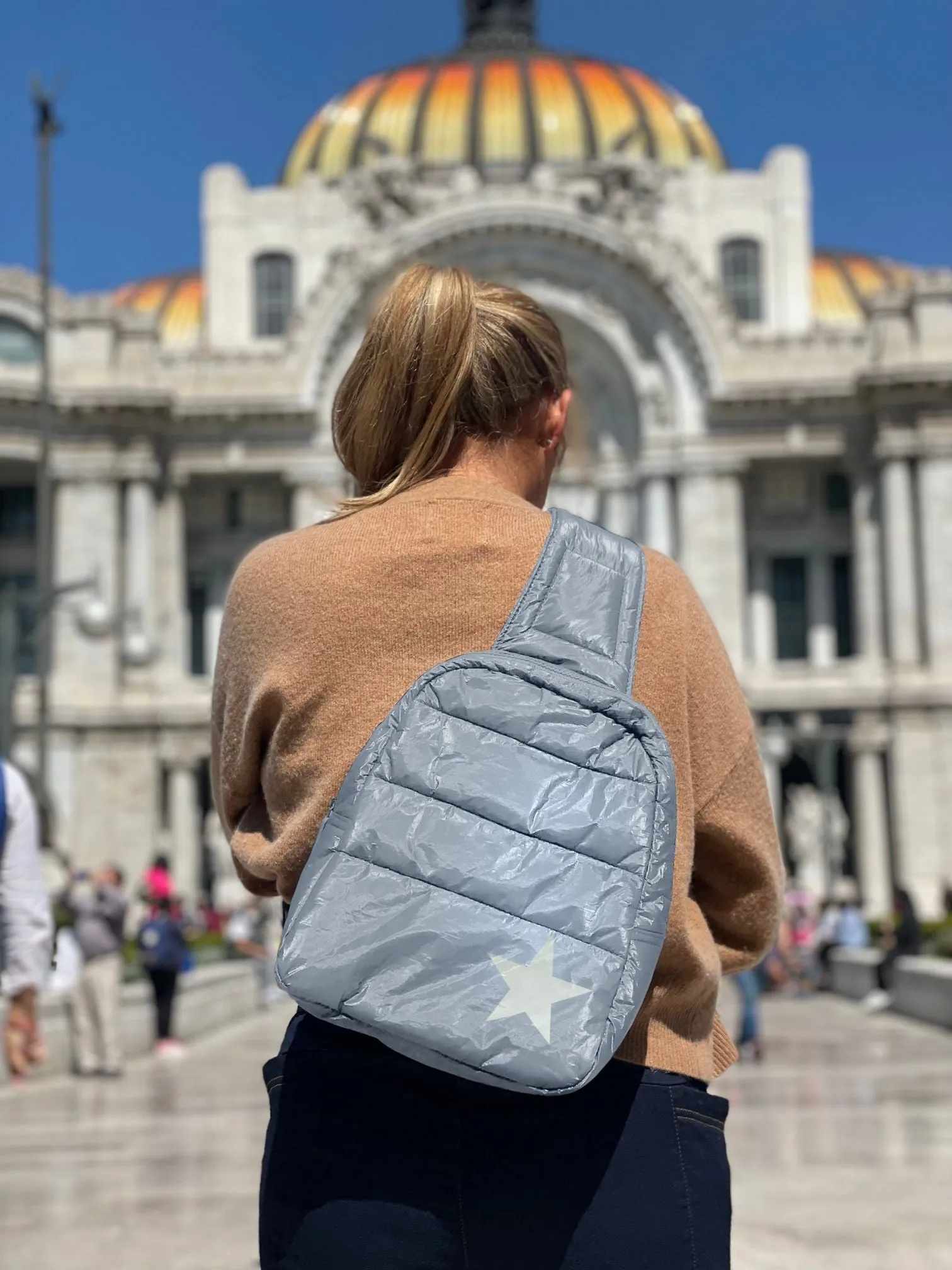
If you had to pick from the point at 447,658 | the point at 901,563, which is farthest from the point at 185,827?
the point at 447,658

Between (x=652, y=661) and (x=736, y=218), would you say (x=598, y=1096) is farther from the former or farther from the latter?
(x=736, y=218)

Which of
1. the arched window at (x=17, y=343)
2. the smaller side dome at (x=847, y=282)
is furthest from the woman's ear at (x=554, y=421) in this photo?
the smaller side dome at (x=847, y=282)

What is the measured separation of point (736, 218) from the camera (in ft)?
178

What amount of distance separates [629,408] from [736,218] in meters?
8.59

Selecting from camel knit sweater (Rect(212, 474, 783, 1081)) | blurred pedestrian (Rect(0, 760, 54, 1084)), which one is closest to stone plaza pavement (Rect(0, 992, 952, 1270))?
blurred pedestrian (Rect(0, 760, 54, 1084))

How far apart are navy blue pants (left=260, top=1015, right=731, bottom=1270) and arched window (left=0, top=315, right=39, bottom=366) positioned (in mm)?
46771

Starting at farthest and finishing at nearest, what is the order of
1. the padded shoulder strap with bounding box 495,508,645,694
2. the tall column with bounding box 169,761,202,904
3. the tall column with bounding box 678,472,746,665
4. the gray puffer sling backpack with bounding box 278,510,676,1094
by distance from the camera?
the tall column with bounding box 678,472,746,665, the tall column with bounding box 169,761,202,904, the padded shoulder strap with bounding box 495,508,645,694, the gray puffer sling backpack with bounding box 278,510,676,1094

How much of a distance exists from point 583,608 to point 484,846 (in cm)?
43

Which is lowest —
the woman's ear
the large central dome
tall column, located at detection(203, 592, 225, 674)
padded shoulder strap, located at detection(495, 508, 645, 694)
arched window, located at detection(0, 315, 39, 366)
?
padded shoulder strap, located at detection(495, 508, 645, 694)

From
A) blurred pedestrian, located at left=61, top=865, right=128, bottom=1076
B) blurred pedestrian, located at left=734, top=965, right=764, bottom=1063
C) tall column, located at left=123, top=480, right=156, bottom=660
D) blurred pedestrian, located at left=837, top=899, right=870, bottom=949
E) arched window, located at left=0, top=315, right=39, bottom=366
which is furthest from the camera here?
arched window, located at left=0, top=315, right=39, bottom=366

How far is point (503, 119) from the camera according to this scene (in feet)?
183

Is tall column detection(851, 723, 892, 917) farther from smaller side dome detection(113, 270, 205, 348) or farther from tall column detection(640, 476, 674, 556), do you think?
smaller side dome detection(113, 270, 205, 348)

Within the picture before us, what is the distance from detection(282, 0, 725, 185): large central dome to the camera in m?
55.4

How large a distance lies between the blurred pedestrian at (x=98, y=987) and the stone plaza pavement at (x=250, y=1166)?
39cm
